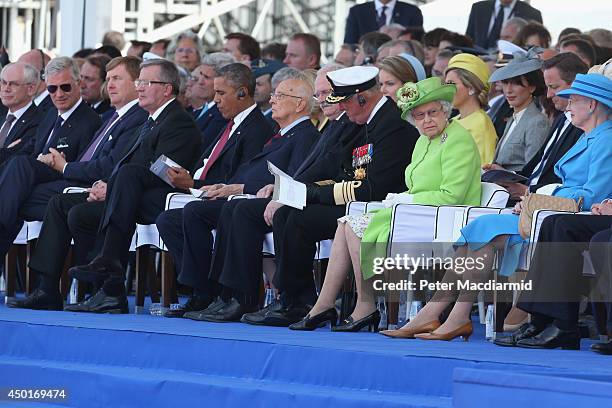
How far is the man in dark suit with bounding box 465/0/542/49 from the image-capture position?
1150 cm

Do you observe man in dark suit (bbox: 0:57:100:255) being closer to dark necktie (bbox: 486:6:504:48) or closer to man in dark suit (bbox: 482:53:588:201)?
man in dark suit (bbox: 482:53:588:201)

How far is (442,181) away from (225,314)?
1512 mm

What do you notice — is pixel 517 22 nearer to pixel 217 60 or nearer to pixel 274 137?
pixel 217 60

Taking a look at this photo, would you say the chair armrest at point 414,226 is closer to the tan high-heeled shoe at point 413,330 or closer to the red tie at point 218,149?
the tan high-heeled shoe at point 413,330

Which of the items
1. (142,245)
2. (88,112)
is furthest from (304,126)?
(88,112)

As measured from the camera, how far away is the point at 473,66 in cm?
786

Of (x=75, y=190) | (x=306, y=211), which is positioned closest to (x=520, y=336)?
(x=306, y=211)

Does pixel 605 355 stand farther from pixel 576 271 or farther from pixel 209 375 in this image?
pixel 209 375

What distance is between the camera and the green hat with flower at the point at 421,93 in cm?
689

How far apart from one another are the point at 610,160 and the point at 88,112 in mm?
4240

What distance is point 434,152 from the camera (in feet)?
22.6

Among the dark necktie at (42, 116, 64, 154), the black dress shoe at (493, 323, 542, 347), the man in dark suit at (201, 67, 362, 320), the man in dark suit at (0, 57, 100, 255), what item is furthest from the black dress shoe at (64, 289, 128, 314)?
the black dress shoe at (493, 323, 542, 347)

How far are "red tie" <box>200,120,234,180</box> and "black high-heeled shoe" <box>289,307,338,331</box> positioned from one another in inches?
67.3

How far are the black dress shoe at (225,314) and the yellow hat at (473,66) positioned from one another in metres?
1.74
